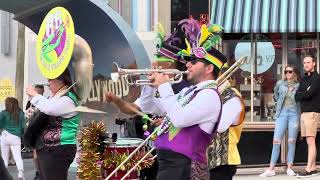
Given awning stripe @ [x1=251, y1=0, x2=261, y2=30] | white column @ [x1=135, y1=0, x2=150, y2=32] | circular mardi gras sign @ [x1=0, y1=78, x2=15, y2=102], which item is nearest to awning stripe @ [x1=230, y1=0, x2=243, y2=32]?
awning stripe @ [x1=251, y1=0, x2=261, y2=30]

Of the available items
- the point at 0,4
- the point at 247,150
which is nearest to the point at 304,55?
the point at 247,150

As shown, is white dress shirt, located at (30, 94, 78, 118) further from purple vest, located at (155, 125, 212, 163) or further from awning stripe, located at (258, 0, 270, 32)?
awning stripe, located at (258, 0, 270, 32)

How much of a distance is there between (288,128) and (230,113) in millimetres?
5383

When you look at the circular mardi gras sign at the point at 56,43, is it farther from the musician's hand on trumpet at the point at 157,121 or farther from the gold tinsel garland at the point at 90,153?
the musician's hand on trumpet at the point at 157,121

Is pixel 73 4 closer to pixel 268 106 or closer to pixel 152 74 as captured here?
pixel 268 106

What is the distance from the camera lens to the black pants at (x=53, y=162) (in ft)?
17.4

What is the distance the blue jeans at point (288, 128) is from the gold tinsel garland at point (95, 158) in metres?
4.06

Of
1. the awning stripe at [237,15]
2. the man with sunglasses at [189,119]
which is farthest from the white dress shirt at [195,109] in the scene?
the awning stripe at [237,15]

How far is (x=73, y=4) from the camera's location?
8.83 metres

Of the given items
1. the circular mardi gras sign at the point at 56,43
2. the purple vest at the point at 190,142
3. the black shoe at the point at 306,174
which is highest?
the circular mardi gras sign at the point at 56,43

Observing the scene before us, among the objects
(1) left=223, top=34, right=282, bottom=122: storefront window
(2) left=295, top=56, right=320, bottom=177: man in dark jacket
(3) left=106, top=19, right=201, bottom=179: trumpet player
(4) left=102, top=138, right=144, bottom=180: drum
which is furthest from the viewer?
(1) left=223, top=34, right=282, bottom=122: storefront window

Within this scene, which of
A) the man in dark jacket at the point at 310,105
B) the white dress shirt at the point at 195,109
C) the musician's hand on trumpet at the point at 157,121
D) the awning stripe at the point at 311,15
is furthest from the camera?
the awning stripe at the point at 311,15

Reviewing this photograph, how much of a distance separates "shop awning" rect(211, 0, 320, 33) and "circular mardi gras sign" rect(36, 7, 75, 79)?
4651 millimetres

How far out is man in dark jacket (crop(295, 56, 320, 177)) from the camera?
9.38 m
